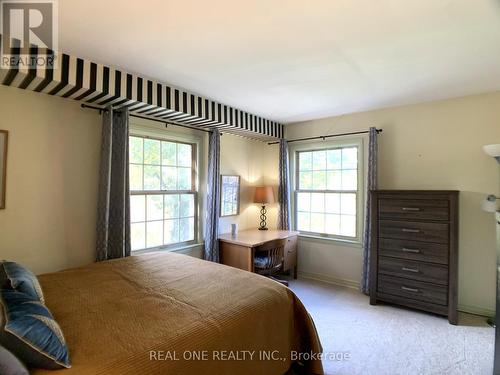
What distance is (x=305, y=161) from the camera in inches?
173

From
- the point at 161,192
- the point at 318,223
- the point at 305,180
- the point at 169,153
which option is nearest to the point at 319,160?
the point at 305,180

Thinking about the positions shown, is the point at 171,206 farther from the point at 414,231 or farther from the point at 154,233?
the point at 414,231

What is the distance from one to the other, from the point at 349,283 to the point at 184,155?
2.85m

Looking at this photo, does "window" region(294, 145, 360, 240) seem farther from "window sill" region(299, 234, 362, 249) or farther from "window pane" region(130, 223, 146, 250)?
"window pane" region(130, 223, 146, 250)

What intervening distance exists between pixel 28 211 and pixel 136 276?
1166 mm

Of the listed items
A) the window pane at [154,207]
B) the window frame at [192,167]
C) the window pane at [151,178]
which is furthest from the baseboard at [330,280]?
the window pane at [151,178]

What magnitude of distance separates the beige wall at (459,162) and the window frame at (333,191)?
0.20 metres

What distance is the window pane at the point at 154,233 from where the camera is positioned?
329 cm

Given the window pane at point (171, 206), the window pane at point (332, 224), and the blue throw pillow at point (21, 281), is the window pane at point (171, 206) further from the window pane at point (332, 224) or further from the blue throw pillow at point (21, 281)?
the window pane at point (332, 224)

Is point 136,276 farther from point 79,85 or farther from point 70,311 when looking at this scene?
point 79,85

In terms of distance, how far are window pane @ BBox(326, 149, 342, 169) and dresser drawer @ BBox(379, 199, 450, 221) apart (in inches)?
39.1

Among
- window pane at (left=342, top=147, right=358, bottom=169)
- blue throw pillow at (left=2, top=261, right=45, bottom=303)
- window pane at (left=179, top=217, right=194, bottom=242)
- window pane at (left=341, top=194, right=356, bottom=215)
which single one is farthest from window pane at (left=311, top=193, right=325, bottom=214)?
blue throw pillow at (left=2, top=261, right=45, bottom=303)

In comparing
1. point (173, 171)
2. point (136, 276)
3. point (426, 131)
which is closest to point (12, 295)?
point (136, 276)

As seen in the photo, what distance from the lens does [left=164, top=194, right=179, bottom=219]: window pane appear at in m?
3.47
